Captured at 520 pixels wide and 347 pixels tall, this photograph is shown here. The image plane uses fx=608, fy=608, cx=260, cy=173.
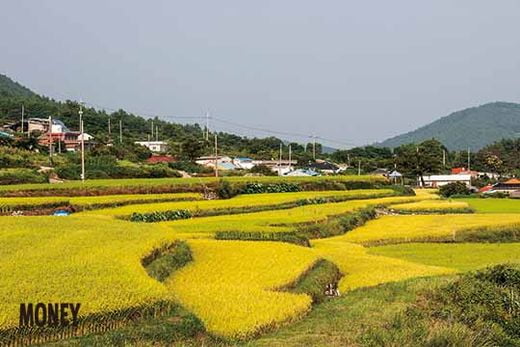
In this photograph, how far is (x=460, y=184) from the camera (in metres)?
61.3

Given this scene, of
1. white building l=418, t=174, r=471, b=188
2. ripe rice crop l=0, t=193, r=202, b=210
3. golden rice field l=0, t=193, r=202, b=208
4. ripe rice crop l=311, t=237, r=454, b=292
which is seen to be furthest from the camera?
white building l=418, t=174, r=471, b=188

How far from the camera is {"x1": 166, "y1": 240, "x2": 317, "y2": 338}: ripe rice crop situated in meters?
9.23

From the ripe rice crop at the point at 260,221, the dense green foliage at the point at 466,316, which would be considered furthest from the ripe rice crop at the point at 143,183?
the dense green foliage at the point at 466,316

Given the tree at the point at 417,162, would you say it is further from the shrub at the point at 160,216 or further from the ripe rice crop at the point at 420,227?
the shrub at the point at 160,216

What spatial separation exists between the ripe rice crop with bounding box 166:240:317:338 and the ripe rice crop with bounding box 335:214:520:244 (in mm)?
8880

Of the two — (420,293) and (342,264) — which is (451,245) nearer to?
(342,264)

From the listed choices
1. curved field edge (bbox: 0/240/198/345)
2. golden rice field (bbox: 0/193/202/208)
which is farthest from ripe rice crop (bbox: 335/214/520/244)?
curved field edge (bbox: 0/240/198/345)

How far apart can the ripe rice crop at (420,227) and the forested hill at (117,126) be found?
4273 centimetres

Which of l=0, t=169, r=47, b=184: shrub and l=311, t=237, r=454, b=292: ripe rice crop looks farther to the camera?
l=0, t=169, r=47, b=184: shrub

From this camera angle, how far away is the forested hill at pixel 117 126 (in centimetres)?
8506

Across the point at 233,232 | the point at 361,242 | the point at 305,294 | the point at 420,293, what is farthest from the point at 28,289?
the point at 361,242

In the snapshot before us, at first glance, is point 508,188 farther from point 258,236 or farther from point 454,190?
point 258,236

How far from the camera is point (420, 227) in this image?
26.4 m

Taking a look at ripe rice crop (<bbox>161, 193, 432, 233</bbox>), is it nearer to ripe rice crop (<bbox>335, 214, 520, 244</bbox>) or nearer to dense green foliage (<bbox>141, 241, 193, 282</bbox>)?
ripe rice crop (<bbox>335, 214, 520, 244</bbox>)
